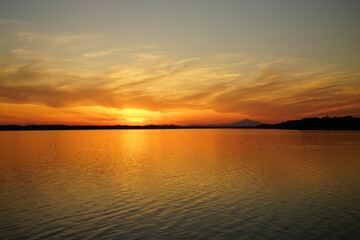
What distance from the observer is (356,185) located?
29078 mm

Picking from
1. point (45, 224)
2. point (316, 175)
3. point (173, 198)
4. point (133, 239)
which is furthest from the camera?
point (316, 175)

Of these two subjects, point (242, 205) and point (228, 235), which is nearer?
point (228, 235)

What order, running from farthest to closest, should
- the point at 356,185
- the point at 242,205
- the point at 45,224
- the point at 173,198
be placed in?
the point at 356,185 → the point at 173,198 → the point at 242,205 → the point at 45,224

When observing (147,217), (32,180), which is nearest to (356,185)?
(147,217)

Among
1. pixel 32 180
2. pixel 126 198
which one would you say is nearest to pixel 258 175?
pixel 126 198

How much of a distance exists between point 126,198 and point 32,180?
14.9 metres

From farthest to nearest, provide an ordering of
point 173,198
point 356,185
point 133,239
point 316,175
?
point 316,175 < point 356,185 < point 173,198 < point 133,239

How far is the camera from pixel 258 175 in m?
35.3

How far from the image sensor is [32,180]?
32.8 meters

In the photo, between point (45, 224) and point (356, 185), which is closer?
point (45, 224)

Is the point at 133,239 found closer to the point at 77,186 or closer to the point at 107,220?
the point at 107,220

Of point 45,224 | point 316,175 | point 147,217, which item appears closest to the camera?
point 45,224

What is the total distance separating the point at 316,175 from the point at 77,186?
2831cm

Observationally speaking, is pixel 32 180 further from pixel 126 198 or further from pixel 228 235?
pixel 228 235
